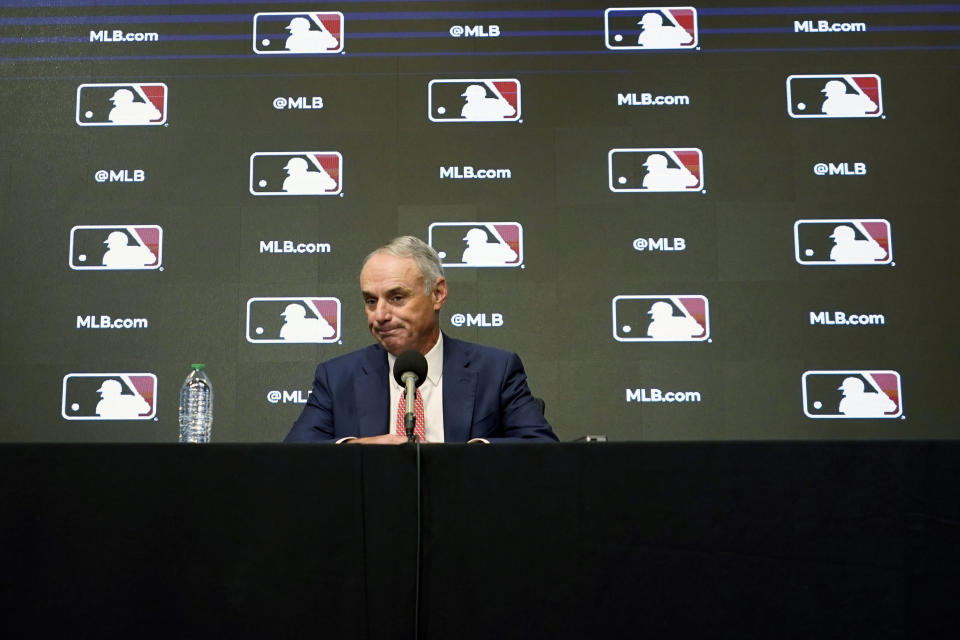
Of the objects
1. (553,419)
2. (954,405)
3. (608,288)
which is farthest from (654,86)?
(954,405)

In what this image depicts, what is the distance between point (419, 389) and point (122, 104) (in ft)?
6.16

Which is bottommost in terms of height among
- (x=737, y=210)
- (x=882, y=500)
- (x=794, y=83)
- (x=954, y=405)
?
(x=882, y=500)

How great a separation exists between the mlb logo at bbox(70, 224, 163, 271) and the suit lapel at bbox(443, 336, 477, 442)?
4.75 feet

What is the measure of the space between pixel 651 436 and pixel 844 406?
0.69 metres

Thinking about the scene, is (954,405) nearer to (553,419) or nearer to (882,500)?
(553,419)

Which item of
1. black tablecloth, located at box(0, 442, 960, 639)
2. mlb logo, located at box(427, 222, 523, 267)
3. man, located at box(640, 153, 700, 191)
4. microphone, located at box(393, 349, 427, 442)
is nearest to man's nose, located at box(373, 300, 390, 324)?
microphone, located at box(393, 349, 427, 442)

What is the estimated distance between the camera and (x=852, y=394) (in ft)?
12.4

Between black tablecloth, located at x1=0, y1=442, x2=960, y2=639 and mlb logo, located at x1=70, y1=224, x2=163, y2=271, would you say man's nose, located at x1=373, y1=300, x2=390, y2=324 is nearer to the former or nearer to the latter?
black tablecloth, located at x1=0, y1=442, x2=960, y2=639

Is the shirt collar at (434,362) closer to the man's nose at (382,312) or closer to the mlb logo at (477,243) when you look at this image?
the man's nose at (382,312)

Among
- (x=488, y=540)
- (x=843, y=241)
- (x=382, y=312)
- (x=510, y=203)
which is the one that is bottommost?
(x=488, y=540)

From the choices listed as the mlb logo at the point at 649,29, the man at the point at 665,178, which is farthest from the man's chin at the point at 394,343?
the mlb logo at the point at 649,29

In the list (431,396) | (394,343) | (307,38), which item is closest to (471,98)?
(307,38)

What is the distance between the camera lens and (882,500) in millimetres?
1891

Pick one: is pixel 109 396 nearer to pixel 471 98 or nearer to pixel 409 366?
pixel 471 98
